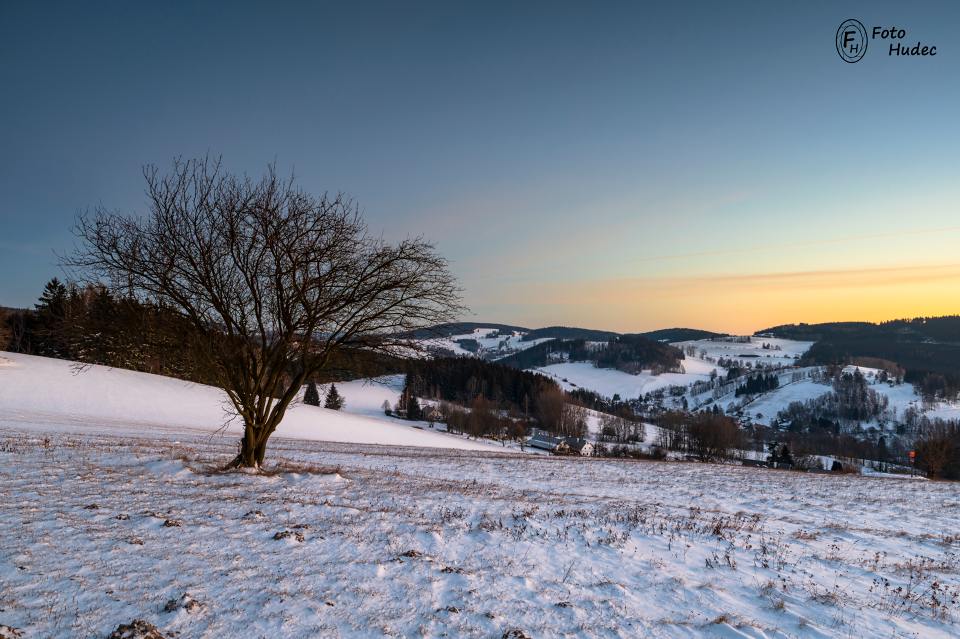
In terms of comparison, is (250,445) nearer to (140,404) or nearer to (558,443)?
(140,404)

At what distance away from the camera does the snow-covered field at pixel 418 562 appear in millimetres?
5395

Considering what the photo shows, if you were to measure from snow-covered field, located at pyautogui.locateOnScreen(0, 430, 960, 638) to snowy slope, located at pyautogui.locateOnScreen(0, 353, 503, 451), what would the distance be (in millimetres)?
32260

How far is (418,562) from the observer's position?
23.5 ft

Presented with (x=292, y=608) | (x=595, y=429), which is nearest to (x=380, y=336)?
(x=292, y=608)

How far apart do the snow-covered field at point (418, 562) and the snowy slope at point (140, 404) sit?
32260mm

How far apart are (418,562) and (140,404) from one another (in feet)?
176

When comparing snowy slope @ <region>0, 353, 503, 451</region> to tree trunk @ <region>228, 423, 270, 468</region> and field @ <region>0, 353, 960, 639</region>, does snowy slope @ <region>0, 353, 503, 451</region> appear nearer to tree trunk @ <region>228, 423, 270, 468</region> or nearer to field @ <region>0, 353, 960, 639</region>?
tree trunk @ <region>228, 423, 270, 468</region>

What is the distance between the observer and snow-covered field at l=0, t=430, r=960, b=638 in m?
5.39

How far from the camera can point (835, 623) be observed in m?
6.29

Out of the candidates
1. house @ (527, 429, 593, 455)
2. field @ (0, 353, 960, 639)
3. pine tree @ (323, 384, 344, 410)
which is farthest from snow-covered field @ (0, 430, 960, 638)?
pine tree @ (323, 384, 344, 410)

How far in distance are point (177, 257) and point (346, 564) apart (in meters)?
9.87

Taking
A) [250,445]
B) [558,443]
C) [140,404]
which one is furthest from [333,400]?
[250,445]

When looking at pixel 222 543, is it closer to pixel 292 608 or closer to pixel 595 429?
pixel 292 608

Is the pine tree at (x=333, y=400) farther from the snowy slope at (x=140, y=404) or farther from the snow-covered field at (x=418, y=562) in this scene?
the snow-covered field at (x=418, y=562)
